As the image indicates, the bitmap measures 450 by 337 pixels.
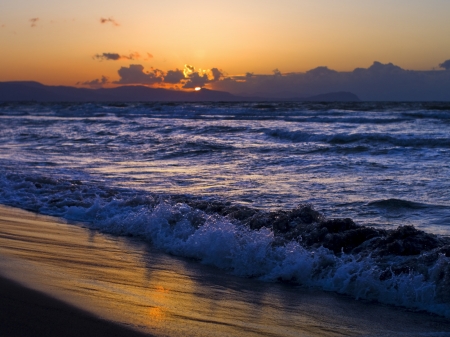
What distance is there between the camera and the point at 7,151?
18.0 m

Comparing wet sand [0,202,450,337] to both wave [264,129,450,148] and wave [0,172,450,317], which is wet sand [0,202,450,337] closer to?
wave [0,172,450,317]

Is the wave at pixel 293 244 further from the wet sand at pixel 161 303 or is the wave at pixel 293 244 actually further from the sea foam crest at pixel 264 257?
the wet sand at pixel 161 303

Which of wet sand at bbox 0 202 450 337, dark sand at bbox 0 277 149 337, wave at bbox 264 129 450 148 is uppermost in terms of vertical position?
wave at bbox 264 129 450 148

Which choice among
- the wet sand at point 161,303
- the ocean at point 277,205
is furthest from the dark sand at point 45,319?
the ocean at point 277,205

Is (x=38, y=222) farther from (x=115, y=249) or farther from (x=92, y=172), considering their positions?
(x=92, y=172)

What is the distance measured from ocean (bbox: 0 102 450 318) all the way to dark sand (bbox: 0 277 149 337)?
6.77 feet

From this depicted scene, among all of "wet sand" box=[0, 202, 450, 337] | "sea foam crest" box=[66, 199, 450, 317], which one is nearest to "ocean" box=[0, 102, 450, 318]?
"sea foam crest" box=[66, 199, 450, 317]

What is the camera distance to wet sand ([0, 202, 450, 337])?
3.68 m

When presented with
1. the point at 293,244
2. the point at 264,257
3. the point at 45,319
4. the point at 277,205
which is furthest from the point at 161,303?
the point at 277,205

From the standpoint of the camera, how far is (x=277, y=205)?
8.62 meters

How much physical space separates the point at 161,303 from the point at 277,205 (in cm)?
468

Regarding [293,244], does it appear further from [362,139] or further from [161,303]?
[362,139]

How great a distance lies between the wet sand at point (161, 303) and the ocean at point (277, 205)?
1.29ft

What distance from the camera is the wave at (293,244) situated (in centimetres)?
482
